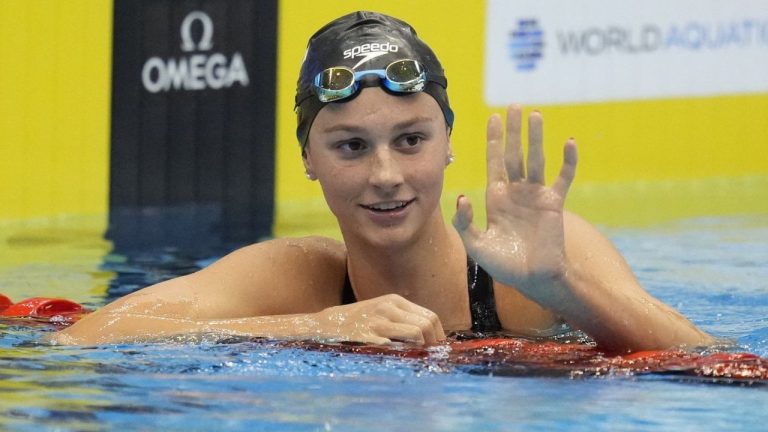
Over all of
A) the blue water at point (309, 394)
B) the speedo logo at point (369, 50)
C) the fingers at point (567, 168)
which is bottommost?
the blue water at point (309, 394)

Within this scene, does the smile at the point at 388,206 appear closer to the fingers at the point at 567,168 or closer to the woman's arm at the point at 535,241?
the woman's arm at the point at 535,241

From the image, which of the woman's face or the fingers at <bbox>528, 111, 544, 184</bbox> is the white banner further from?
the fingers at <bbox>528, 111, 544, 184</bbox>

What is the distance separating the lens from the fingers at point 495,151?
10.4 feet

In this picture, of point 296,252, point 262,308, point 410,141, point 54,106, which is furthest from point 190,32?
point 410,141

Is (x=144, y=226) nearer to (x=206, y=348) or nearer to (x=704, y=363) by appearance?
(x=206, y=348)

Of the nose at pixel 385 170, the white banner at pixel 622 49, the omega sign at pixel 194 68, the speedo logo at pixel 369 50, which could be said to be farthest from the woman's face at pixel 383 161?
the white banner at pixel 622 49

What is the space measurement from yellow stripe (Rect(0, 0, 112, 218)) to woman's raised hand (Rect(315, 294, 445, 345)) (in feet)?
11.1

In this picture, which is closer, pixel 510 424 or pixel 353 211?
pixel 510 424

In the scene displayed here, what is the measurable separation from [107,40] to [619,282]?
155 inches

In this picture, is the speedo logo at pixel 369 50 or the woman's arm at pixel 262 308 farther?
the speedo logo at pixel 369 50

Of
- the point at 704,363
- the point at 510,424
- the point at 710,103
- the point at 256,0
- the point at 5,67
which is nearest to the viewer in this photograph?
the point at 510,424

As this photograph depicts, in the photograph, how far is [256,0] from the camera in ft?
23.5

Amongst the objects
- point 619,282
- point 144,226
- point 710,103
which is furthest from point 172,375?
point 710,103

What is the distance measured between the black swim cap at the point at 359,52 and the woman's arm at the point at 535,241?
0.46 meters
